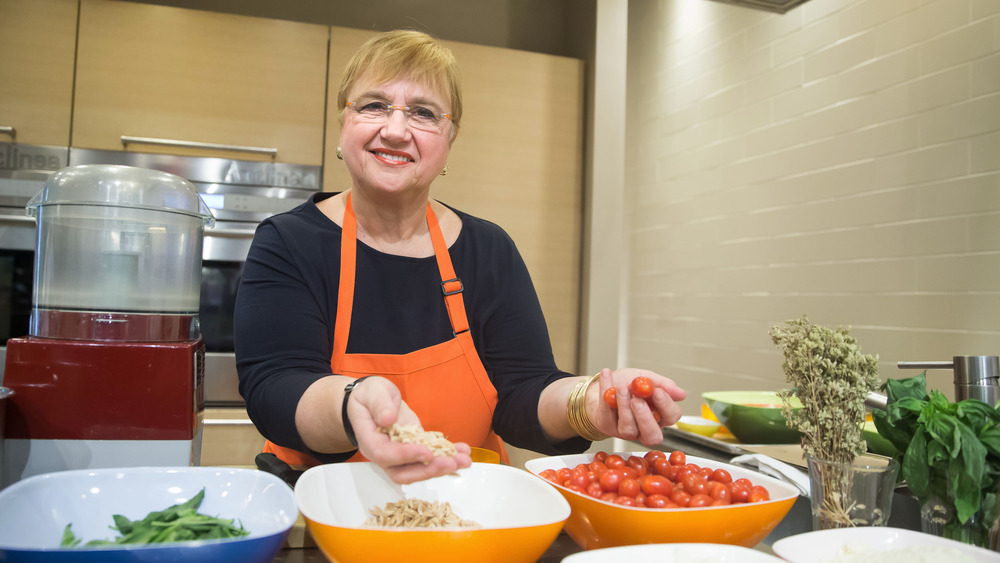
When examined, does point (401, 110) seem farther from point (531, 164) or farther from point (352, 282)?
point (531, 164)

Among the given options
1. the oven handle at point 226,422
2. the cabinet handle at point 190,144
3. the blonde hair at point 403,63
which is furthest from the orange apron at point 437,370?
the cabinet handle at point 190,144

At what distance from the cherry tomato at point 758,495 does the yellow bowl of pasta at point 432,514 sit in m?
0.21

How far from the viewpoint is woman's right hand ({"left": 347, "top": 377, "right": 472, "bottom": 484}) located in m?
0.64

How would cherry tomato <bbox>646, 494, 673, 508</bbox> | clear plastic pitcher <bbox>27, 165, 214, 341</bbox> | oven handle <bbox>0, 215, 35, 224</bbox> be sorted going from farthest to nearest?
oven handle <bbox>0, 215, 35, 224</bbox> → clear plastic pitcher <bbox>27, 165, 214, 341</bbox> → cherry tomato <bbox>646, 494, 673, 508</bbox>

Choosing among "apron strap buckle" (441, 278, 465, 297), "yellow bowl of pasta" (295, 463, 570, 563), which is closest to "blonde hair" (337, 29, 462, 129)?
"apron strap buckle" (441, 278, 465, 297)

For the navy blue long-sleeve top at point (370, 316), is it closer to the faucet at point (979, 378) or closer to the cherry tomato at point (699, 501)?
the cherry tomato at point (699, 501)

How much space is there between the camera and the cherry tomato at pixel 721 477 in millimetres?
782

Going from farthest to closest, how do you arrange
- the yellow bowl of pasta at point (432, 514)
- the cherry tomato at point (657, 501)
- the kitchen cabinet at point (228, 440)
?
the kitchen cabinet at point (228, 440) < the cherry tomato at point (657, 501) < the yellow bowl of pasta at point (432, 514)

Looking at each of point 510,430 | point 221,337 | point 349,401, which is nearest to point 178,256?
point 349,401

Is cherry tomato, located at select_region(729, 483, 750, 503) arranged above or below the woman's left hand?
below

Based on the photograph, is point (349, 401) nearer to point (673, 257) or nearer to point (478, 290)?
point (478, 290)

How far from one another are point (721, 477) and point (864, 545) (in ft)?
0.50

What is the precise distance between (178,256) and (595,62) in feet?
6.86

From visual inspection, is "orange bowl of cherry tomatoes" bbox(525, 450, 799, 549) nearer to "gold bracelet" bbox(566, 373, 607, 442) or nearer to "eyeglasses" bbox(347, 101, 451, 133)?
"gold bracelet" bbox(566, 373, 607, 442)
